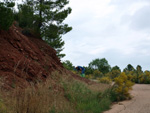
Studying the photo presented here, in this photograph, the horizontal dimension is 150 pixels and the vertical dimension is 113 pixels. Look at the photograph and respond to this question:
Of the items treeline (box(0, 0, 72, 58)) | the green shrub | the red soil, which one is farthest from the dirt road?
treeline (box(0, 0, 72, 58))

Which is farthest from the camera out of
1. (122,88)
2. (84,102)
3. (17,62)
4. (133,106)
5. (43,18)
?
(43,18)

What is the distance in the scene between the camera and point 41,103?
197 inches

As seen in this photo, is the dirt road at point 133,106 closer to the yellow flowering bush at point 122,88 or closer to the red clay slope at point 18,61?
the yellow flowering bush at point 122,88

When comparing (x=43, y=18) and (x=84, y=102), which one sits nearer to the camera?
(x=84, y=102)

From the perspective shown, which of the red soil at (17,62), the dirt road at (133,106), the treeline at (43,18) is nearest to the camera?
the red soil at (17,62)

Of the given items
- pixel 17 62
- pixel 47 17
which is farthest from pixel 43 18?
pixel 17 62

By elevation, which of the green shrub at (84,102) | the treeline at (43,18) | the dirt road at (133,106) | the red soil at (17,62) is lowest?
the dirt road at (133,106)

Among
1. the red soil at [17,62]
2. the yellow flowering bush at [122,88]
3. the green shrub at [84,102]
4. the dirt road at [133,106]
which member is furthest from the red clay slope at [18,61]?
the yellow flowering bush at [122,88]

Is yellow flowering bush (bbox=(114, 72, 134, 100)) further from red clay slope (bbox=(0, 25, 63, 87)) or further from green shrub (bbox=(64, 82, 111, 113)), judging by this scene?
red clay slope (bbox=(0, 25, 63, 87))

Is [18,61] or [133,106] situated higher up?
[18,61]

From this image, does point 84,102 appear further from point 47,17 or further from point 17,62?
point 47,17

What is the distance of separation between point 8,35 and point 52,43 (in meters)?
8.43

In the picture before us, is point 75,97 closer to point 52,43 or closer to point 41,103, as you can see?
point 41,103

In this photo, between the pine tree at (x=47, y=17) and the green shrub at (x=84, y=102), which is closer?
the green shrub at (x=84, y=102)
